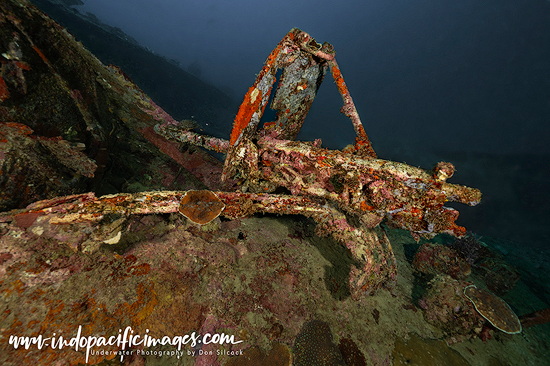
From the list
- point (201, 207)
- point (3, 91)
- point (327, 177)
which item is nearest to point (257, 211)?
point (201, 207)

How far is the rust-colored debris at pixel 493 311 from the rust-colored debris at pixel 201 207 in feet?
18.3

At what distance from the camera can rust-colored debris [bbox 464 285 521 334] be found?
3892 millimetres

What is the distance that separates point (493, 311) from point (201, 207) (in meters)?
6.32

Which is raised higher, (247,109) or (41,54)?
(247,109)

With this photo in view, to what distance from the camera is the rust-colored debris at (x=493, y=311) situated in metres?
3.89

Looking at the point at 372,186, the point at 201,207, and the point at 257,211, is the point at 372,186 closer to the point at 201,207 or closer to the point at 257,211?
the point at 257,211

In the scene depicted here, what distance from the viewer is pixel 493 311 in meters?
4.05

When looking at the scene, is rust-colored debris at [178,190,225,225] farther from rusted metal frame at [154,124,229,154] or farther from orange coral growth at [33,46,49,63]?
orange coral growth at [33,46,49,63]

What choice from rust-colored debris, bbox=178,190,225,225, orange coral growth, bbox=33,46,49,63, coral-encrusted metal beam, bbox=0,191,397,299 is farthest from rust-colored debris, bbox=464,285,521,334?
orange coral growth, bbox=33,46,49,63

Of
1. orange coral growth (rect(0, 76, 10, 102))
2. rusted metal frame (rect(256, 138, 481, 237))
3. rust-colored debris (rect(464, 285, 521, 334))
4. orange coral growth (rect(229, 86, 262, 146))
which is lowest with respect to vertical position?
rust-colored debris (rect(464, 285, 521, 334))

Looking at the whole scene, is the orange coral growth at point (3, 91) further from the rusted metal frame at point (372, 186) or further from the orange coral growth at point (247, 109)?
the rusted metal frame at point (372, 186)

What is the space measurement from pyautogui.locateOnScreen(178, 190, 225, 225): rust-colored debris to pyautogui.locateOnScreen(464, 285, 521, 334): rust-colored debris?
5569 millimetres

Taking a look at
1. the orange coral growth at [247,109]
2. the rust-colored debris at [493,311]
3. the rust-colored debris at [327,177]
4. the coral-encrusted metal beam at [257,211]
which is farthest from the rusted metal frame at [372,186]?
the rust-colored debris at [493,311]

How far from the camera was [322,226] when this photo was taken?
4.00 m
